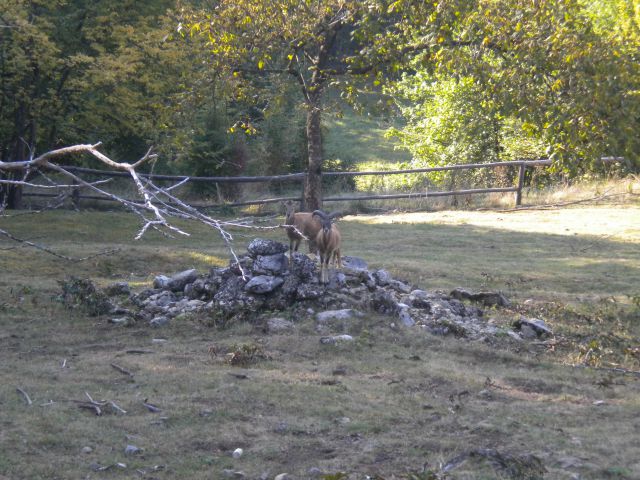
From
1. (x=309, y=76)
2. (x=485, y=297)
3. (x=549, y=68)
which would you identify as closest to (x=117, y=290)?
(x=485, y=297)

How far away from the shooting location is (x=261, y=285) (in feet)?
35.7

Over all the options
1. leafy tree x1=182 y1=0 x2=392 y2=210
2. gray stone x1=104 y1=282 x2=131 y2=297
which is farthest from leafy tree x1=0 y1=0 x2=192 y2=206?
gray stone x1=104 y1=282 x2=131 y2=297

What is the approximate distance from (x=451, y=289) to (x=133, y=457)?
8011 mm

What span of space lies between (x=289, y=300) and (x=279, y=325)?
66cm

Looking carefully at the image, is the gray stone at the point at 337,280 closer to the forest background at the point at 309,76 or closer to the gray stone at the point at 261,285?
the gray stone at the point at 261,285

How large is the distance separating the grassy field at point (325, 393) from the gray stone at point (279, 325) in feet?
0.47

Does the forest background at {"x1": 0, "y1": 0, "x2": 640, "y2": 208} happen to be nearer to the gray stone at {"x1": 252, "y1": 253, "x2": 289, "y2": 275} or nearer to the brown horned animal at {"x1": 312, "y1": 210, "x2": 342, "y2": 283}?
the brown horned animal at {"x1": 312, "y1": 210, "x2": 342, "y2": 283}

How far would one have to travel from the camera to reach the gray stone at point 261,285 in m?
10.9

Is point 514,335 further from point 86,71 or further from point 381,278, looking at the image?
point 86,71

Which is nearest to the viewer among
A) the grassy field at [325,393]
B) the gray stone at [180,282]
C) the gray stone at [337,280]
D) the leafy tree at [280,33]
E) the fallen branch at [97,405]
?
the grassy field at [325,393]

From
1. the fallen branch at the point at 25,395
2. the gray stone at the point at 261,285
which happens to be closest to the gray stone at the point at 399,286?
the gray stone at the point at 261,285

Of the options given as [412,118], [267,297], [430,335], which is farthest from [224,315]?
[412,118]

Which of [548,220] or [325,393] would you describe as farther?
[548,220]

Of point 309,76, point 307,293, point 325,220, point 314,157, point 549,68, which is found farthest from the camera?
point 309,76
